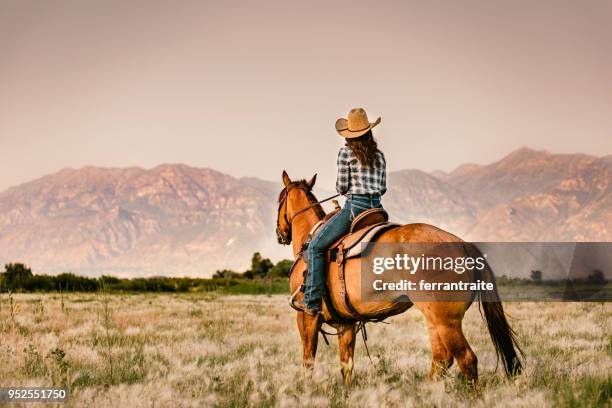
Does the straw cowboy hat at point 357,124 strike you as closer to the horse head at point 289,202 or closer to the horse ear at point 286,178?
the horse head at point 289,202

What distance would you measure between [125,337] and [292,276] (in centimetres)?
553

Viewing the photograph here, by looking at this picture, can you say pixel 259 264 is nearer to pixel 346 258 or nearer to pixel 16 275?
pixel 16 275

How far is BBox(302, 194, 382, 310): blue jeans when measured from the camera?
305 inches

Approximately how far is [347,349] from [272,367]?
1.57 meters

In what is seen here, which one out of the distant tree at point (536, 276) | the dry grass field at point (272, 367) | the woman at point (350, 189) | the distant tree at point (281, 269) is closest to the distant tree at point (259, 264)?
the distant tree at point (281, 269)

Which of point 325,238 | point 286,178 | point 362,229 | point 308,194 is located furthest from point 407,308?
point 286,178

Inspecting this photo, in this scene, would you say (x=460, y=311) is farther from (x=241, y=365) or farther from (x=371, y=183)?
(x=241, y=365)

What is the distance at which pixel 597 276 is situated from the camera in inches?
1335

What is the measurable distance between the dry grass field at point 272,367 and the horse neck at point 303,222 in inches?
73.9

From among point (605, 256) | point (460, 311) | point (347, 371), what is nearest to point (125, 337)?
point (347, 371)

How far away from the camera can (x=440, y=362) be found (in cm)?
A: 723

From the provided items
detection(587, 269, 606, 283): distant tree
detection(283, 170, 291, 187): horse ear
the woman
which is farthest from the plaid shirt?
detection(587, 269, 606, 283): distant tree

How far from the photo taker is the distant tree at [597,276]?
3359 cm

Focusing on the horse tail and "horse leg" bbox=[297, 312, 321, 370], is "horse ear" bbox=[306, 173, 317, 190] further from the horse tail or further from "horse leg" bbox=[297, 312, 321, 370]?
the horse tail
